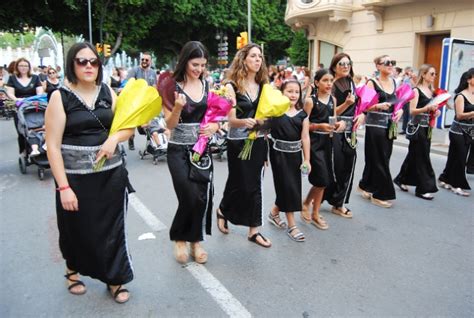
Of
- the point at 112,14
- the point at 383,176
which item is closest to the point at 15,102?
the point at 383,176

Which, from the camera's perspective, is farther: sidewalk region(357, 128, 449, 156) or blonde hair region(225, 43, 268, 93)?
sidewalk region(357, 128, 449, 156)

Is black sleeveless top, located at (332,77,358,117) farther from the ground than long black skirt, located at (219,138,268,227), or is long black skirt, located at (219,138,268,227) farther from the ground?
black sleeveless top, located at (332,77,358,117)

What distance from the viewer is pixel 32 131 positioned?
7.68m

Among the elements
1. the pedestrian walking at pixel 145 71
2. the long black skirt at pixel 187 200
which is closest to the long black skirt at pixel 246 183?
the long black skirt at pixel 187 200

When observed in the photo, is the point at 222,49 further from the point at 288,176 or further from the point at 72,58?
the point at 72,58

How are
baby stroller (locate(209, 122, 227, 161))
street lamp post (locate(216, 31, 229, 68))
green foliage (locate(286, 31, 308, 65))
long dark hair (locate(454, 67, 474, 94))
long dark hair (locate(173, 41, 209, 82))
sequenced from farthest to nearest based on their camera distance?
green foliage (locate(286, 31, 308, 65)), street lamp post (locate(216, 31, 229, 68)), baby stroller (locate(209, 122, 227, 161)), long dark hair (locate(454, 67, 474, 94)), long dark hair (locate(173, 41, 209, 82))

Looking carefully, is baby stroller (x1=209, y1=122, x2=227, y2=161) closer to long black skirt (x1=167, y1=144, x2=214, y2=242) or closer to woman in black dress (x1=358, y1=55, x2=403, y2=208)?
woman in black dress (x1=358, y1=55, x2=403, y2=208)

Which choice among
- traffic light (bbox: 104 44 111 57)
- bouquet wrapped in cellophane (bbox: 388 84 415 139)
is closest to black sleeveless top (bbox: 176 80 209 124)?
bouquet wrapped in cellophane (bbox: 388 84 415 139)

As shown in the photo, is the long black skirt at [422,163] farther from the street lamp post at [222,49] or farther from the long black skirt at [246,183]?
the street lamp post at [222,49]

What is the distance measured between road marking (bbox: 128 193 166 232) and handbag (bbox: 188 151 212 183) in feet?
4.67

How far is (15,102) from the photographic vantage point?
25.8 feet

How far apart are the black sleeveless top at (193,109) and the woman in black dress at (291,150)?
97cm

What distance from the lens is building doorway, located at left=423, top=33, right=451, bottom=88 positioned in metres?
16.1

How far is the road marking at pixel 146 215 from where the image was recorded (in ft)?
16.8
